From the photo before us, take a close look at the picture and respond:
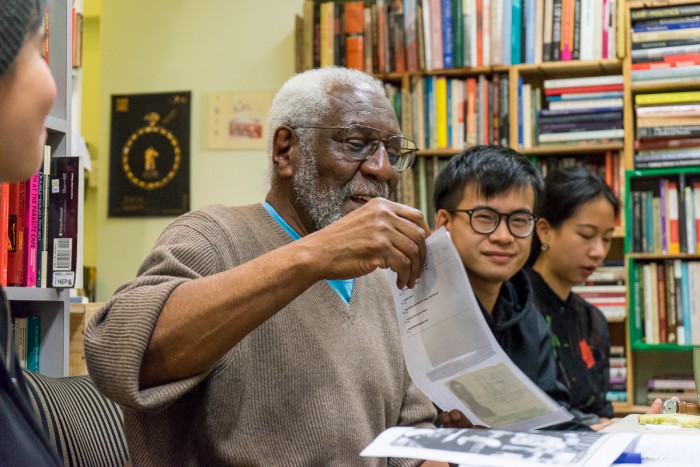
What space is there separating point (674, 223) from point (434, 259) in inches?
103

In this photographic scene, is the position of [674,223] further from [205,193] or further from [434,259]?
[434,259]

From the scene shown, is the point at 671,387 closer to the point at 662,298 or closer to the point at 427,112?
the point at 662,298

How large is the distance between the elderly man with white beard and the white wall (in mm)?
2438

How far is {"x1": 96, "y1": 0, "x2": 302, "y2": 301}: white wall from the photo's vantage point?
12.9ft

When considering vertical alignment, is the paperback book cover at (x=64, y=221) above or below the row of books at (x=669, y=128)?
below

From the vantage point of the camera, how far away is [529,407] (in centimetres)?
113

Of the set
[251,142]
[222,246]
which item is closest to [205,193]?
[251,142]

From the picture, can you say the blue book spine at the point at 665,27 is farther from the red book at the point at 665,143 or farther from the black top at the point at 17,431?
the black top at the point at 17,431

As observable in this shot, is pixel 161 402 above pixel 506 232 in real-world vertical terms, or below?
below

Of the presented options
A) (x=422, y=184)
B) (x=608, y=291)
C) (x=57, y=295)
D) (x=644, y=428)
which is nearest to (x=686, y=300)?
(x=608, y=291)

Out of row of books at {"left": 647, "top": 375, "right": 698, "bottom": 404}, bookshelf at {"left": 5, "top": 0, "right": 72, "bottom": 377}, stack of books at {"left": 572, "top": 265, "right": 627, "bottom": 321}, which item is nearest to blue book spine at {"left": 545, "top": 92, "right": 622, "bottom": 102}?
stack of books at {"left": 572, "top": 265, "right": 627, "bottom": 321}

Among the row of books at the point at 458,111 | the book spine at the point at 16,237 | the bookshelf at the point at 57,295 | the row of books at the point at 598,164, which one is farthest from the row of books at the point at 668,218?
the book spine at the point at 16,237

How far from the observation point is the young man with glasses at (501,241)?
81.8 inches

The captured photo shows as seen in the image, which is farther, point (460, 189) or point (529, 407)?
point (460, 189)
